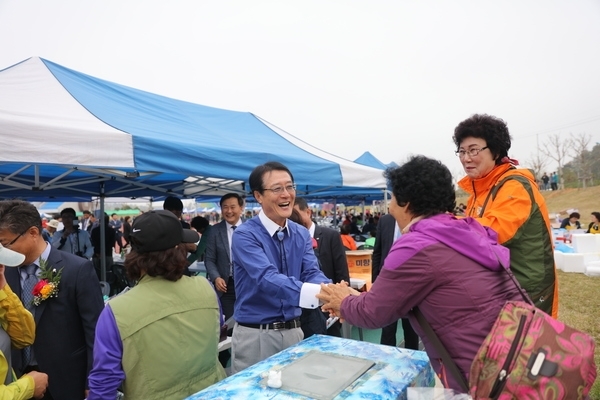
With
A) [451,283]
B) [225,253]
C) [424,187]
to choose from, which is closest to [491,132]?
[424,187]

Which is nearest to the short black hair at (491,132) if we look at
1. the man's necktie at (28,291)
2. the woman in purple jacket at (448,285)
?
the woman in purple jacket at (448,285)

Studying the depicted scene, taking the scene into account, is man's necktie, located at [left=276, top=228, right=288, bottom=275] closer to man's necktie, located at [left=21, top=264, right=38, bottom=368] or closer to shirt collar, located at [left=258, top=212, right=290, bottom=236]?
shirt collar, located at [left=258, top=212, right=290, bottom=236]

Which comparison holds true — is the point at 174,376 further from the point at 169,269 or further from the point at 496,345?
the point at 496,345

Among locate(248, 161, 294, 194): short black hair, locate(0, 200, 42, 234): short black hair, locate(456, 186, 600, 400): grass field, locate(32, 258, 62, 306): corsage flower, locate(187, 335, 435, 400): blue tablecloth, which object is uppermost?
locate(248, 161, 294, 194): short black hair

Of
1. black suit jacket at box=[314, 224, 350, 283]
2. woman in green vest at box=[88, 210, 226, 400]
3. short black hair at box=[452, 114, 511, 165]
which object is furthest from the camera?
black suit jacket at box=[314, 224, 350, 283]

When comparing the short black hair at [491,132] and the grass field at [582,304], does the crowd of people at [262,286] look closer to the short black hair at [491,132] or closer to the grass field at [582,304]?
the short black hair at [491,132]

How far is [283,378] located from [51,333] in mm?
1491

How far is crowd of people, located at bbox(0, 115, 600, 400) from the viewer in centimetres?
140

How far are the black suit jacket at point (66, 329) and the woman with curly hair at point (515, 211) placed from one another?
225 centimetres

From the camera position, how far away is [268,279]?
82.1 inches

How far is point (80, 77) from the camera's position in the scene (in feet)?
14.7

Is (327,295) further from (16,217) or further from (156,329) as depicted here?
(16,217)

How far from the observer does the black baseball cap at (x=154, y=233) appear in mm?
1649

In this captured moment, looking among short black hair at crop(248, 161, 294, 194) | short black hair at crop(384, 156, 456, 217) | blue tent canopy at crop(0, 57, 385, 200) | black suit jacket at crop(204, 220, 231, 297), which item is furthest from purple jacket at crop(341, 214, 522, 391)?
black suit jacket at crop(204, 220, 231, 297)
